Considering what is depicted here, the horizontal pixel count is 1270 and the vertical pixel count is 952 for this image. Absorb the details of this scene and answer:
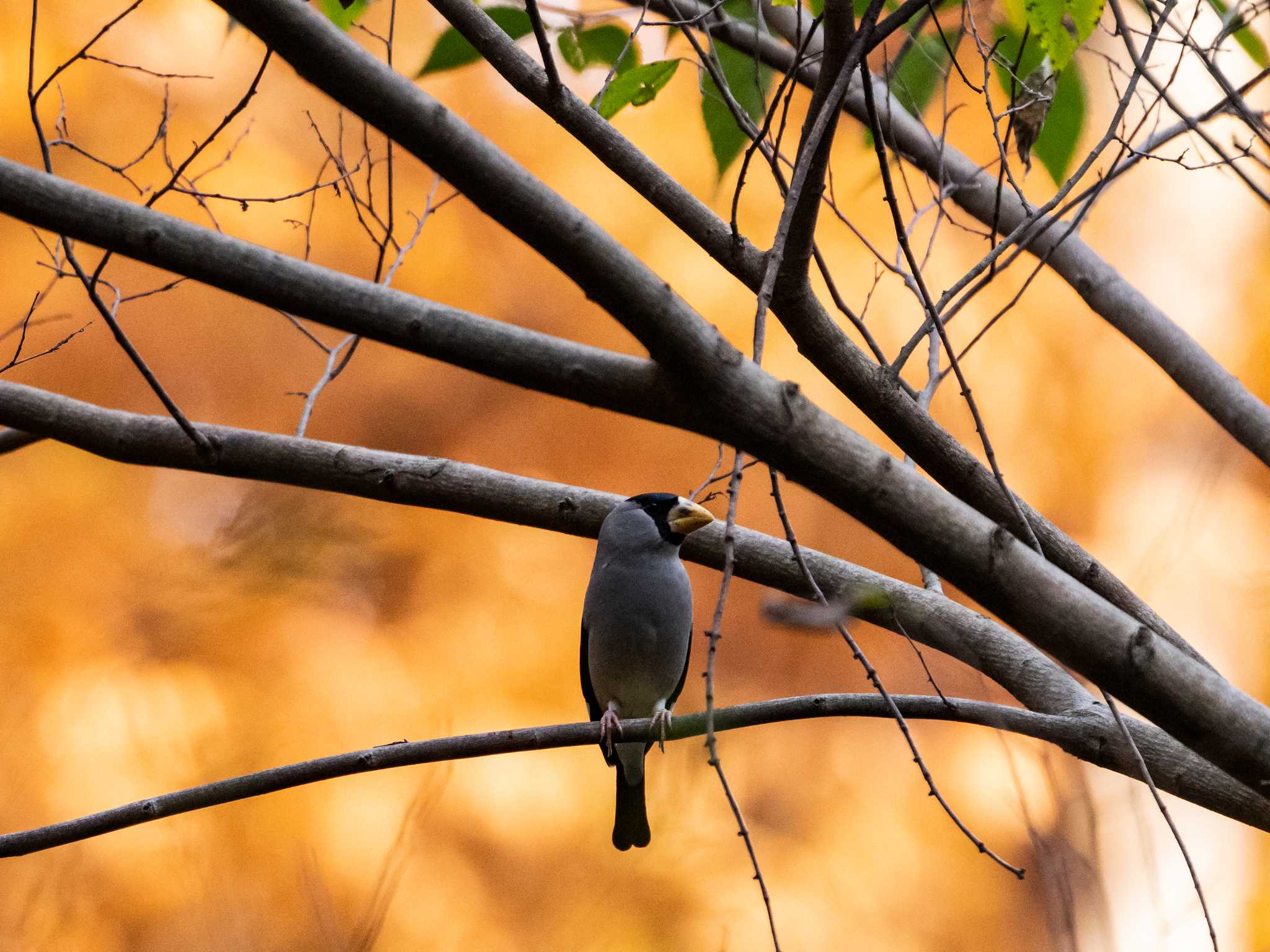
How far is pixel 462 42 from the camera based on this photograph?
64.6 inches

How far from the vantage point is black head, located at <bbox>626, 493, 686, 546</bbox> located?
2.66 meters

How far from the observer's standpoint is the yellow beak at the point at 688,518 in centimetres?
245

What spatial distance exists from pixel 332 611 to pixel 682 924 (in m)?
1.61

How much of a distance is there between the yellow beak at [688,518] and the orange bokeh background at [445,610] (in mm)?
1233

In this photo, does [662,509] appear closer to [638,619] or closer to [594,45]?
[638,619]

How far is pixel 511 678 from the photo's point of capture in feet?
12.2

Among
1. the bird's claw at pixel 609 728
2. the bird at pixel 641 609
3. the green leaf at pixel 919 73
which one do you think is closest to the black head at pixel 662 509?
the bird at pixel 641 609

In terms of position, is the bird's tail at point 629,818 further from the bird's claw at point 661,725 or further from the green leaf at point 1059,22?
the green leaf at point 1059,22

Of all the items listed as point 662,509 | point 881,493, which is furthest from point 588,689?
point 881,493

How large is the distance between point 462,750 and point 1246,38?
58.6 inches

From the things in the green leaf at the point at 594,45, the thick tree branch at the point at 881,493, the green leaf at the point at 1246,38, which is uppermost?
the green leaf at the point at 594,45

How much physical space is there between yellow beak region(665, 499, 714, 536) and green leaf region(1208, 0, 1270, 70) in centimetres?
136

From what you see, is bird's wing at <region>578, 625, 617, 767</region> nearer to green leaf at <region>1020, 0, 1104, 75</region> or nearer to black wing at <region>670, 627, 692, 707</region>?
black wing at <region>670, 627, 692, 707</region>

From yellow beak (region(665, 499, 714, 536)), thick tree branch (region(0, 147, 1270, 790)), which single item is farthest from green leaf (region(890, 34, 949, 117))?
yellow beak (region(665, 499, 714, 536))
